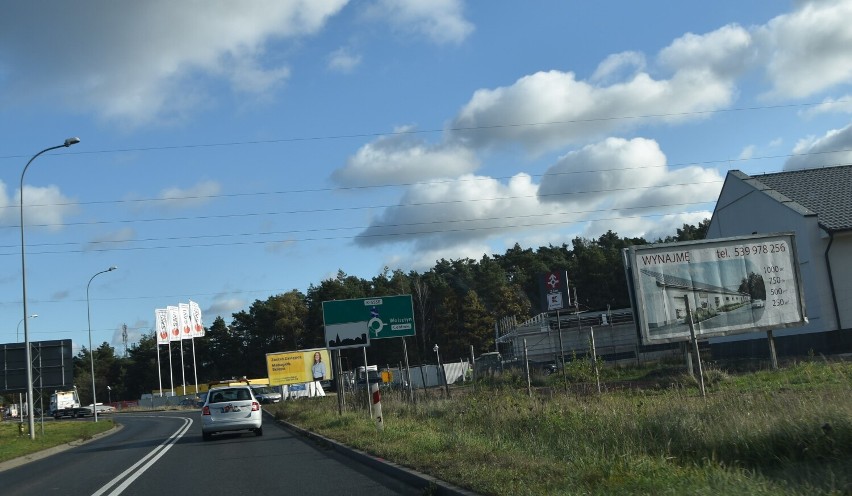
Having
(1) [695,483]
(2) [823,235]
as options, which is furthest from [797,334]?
(1) [695,483]

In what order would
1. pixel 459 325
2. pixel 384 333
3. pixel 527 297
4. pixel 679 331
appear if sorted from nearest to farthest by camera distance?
pixel 679 331, pixel 384 333, pixel 459 325, pixel 527 297

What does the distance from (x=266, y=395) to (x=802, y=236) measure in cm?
4980

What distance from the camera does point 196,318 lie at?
274 ft

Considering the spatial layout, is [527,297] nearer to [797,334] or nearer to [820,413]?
[797,334]

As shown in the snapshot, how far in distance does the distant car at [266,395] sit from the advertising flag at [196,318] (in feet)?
37.5

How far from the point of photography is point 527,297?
100 m

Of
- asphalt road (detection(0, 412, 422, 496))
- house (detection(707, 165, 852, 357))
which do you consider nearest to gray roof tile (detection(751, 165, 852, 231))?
house (detection(707, 165, 852, 357))

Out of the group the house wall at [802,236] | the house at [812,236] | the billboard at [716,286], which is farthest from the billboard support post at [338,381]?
the house at [812,236]

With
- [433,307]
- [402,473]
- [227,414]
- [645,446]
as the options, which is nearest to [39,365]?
[227,414]

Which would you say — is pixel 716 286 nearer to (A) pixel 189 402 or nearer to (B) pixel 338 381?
(B) pixel 338 381

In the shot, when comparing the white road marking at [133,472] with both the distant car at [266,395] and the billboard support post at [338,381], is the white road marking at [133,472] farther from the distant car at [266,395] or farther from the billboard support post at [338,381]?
the distant car at [266,395]

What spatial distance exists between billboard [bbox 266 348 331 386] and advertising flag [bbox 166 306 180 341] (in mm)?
22887

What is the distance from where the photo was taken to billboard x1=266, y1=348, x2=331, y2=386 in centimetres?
6119

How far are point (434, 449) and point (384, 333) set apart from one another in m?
17.3
